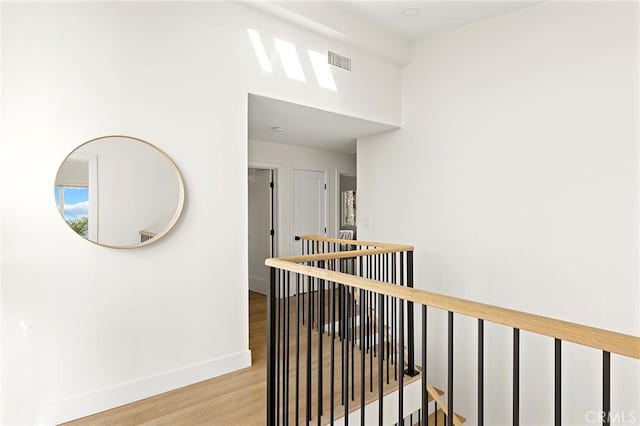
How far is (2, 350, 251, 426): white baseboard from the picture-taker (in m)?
2.16

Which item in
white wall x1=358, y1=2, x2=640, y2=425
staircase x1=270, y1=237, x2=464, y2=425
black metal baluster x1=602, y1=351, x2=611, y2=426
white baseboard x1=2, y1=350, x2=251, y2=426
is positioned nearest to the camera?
black metal baluster x1=602, y1=351, x2=611, y2=426

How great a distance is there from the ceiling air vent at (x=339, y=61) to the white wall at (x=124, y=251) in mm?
471

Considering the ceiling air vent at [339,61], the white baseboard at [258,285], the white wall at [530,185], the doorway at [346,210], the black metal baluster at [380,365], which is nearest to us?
the black metal baluster at [380,365]

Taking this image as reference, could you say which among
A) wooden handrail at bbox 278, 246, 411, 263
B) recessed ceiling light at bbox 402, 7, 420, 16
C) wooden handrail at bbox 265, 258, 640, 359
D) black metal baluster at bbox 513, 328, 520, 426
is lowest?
black metal baluster at bbox 513, 328, 520, 426

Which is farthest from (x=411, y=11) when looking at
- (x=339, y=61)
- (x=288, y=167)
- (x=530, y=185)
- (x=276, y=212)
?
(x=276, y=212)

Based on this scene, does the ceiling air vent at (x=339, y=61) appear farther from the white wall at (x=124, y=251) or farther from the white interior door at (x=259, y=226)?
the white interior door at (x=259, y=226)

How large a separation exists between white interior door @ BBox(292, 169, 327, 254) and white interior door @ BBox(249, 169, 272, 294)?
16.3 inches

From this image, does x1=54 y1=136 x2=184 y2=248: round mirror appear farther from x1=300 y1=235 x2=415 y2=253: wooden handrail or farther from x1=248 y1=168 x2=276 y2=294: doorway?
x1=248 y1=168 x2=276 y2=294: doorway

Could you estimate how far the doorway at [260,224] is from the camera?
558cm

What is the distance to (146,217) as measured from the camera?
2576 mm

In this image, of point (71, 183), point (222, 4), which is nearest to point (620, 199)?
point (222, 4)

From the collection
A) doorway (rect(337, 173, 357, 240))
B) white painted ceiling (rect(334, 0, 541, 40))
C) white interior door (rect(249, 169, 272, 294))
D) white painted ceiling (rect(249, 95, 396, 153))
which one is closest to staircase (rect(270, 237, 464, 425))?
white painted ceiling (rect(249, 95, 396, 153))

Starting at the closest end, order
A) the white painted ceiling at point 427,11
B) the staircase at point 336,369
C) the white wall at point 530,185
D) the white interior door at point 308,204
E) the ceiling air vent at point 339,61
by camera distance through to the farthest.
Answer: the staircase at point 336,369 → the white wall at point 530,185 → the white painted ceiling at point 427,11 → the ceiling air vent at point 339,61 → the white interior door at point 308,204

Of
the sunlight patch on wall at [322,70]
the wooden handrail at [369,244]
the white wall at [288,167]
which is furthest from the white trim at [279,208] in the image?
the sunlight patch on wall at [322,70]
